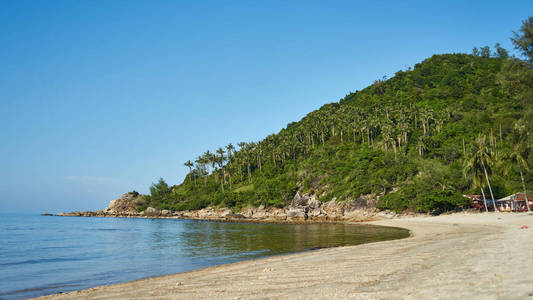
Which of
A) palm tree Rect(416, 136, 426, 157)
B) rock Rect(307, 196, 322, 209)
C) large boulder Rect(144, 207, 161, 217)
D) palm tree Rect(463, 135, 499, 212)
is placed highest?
palm tree Rect(416, 136, 426, 157)

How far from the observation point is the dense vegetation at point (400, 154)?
2486 inches

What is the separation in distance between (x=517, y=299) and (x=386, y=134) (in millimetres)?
106944

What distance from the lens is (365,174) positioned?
9619 centimetres

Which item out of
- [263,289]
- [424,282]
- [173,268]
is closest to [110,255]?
[173,268]

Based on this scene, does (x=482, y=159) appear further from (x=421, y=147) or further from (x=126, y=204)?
(x=126, y=204)

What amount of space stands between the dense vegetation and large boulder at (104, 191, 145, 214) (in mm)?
7096

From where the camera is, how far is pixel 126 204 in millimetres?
163500

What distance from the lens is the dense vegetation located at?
63.2m

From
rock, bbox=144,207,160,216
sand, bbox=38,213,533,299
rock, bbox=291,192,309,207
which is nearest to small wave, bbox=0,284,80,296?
sand, bbox=38,213,533,299

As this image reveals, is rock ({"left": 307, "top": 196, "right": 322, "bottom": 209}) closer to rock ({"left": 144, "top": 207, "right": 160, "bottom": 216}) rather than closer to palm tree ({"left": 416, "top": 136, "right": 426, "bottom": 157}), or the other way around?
palm tree ({"left": 416, "top": 136, "right": 426, "bottom": 157})

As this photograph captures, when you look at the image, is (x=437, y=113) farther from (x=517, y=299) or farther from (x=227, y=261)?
(x=517, y=299)

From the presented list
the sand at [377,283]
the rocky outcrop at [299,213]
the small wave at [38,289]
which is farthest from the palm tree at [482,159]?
the small wave at [38,289]

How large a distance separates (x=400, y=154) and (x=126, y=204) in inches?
5084

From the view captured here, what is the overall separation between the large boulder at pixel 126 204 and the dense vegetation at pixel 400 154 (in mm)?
7096
